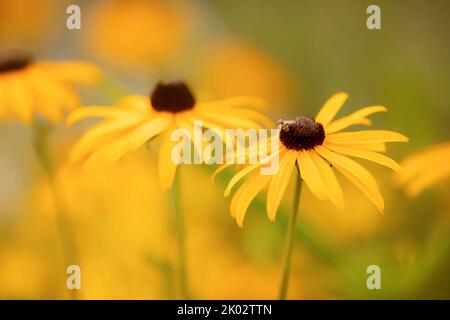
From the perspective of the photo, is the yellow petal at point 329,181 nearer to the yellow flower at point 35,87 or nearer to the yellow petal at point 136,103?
the yellow petal at point 136,103

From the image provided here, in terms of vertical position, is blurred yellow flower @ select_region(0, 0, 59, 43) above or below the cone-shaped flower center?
above

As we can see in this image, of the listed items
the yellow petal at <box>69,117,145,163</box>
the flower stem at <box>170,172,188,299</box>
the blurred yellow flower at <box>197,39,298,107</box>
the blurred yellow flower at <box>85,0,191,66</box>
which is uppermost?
the blurred yellow flower at <box>85,0,191,66</box>

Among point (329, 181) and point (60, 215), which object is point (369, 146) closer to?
point (329, 181)

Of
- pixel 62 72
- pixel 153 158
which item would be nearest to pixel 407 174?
pixel 153 158

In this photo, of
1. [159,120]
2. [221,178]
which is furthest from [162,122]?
[221,178]

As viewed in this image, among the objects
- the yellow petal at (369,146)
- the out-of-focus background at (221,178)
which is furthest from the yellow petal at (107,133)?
the yellow petal at (369,146)

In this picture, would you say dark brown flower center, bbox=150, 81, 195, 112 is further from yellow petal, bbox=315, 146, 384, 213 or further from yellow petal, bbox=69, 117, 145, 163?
yellow petal, bbox=315, 146, 384, 213

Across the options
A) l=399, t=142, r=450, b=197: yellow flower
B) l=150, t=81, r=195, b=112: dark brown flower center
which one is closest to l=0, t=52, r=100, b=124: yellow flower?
l=150, t=81, r=195, b=112: dark brown flower center
